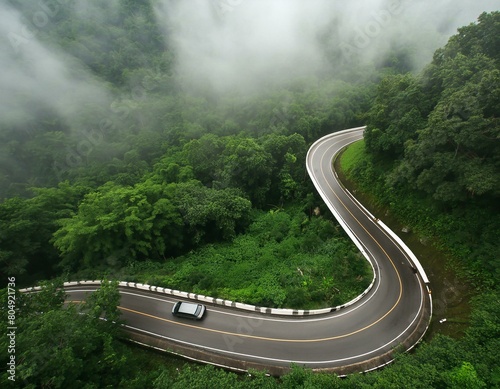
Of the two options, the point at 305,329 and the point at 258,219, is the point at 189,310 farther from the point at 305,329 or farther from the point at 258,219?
the point at 258,219

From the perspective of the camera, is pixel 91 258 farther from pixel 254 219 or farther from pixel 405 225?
pixel 405 225

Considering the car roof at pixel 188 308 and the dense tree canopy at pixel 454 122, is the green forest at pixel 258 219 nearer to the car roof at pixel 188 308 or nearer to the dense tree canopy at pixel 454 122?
the dense tree canopy at pixel 454 122

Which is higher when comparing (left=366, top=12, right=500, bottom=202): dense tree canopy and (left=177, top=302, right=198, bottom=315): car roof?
(left=366, top=12, right=500, bottom=202): dense tree canopy

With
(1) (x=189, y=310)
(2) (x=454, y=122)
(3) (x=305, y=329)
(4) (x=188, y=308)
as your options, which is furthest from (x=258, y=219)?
(2) (x=454, y=122)

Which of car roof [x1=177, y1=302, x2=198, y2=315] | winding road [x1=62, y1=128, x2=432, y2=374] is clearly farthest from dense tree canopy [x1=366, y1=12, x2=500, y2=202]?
car roof [x1=177, y1=302, x2=198, y2=315]

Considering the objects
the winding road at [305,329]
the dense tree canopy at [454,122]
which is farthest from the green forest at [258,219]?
the winding road at [305,329]

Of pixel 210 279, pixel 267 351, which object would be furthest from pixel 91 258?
→ pixel 267 351

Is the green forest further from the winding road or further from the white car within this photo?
the white car
